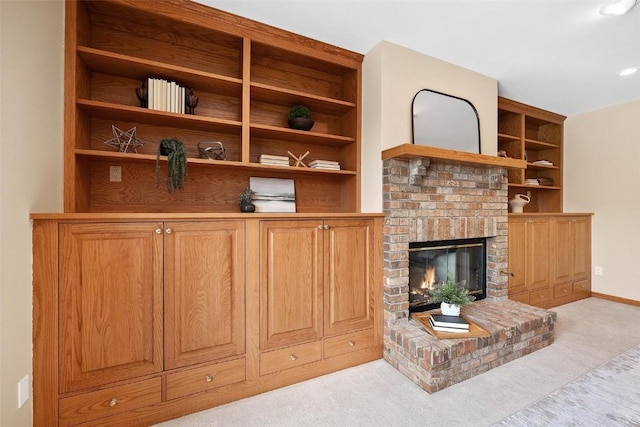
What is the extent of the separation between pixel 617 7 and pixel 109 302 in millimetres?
3554

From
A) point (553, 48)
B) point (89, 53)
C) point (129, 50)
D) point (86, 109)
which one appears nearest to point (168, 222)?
point (86, 109)

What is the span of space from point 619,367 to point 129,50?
425 cm

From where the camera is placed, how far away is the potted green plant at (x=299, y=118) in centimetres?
229

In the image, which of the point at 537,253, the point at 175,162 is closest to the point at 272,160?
the point at 175,162

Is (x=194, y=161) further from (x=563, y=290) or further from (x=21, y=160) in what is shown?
(x=563, y=290)

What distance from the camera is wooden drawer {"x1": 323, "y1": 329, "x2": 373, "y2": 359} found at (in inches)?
80.7

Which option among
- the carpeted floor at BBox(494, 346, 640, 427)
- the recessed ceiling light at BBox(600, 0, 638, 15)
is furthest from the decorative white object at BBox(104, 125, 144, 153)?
the recessed ceiling light at BBox(600, 0, 638, 15)


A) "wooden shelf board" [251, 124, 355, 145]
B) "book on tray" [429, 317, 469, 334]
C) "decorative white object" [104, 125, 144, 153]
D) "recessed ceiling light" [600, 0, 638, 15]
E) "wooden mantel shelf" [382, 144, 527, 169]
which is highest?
"recessed ceiling light" [600, 0, 638, 15]

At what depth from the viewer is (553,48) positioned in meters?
2.33

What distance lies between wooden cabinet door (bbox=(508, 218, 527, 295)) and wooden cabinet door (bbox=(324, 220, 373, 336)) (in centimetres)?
192

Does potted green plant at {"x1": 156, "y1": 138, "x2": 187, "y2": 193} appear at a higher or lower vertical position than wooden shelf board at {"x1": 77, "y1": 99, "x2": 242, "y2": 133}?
lower

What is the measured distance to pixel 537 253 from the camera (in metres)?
3.29

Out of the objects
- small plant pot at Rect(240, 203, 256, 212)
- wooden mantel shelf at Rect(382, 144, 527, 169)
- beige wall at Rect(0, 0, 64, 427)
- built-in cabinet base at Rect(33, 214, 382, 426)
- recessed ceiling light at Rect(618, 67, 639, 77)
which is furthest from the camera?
recessed ceiling light at Rect(618, 67, 639, 77)

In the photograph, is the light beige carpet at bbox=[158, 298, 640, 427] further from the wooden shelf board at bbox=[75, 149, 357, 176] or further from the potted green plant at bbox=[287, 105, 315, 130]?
the potted green plant at bbox=[287, 105, 315, 130]
